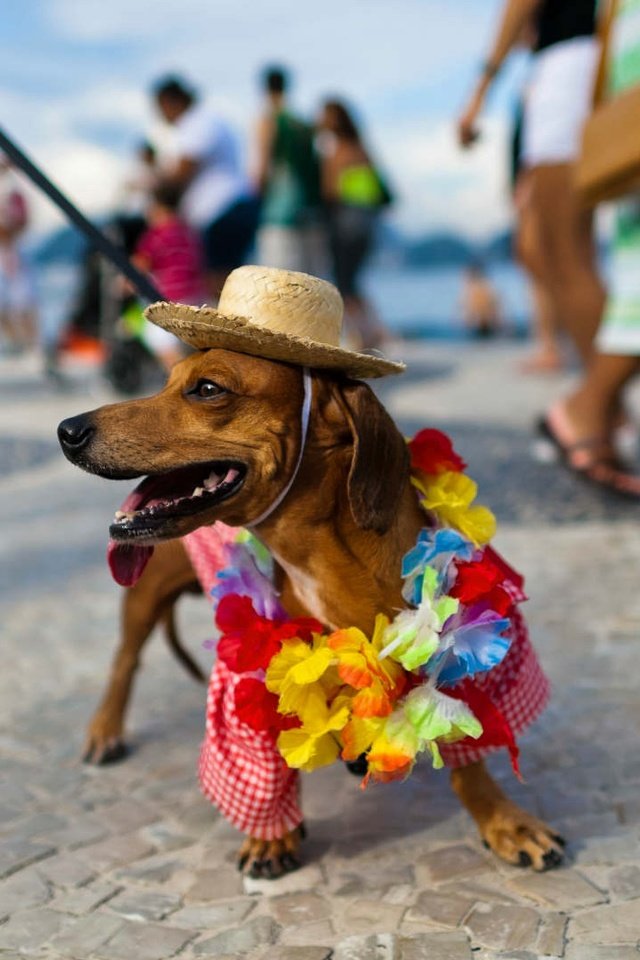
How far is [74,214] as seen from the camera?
2564 millimetres

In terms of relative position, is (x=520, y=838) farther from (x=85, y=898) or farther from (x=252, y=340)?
(x=252, y=340)

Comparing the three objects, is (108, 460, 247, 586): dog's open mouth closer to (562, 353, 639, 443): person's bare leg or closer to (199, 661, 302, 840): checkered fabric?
(199, 661, 302, 840): checkered fabric

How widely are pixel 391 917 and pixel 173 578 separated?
1.00m

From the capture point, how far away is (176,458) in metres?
2.07

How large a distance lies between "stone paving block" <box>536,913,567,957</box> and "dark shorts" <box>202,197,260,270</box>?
617 cm

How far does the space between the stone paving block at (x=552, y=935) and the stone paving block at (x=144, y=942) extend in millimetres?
668

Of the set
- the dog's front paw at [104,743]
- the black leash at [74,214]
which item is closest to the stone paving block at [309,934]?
the dog's front paw at [104,743]

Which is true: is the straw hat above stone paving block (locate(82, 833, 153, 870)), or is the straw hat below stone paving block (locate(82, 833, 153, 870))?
above

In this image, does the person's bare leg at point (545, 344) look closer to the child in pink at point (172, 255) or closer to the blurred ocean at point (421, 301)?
the blurred ocean at point (421, 301)

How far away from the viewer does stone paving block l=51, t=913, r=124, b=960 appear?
212 centimetres

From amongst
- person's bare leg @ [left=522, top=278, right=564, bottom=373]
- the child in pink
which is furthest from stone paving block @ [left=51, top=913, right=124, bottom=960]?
person's bare leg @ [left=522, top=278, right=564, bottom=373]

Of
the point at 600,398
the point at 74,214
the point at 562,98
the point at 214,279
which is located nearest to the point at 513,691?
the point at 74,214

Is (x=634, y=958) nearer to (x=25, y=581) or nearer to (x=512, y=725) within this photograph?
(x=512, y=725)

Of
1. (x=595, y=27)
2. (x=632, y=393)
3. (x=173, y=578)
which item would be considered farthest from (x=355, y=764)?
(x=632, y=393)
